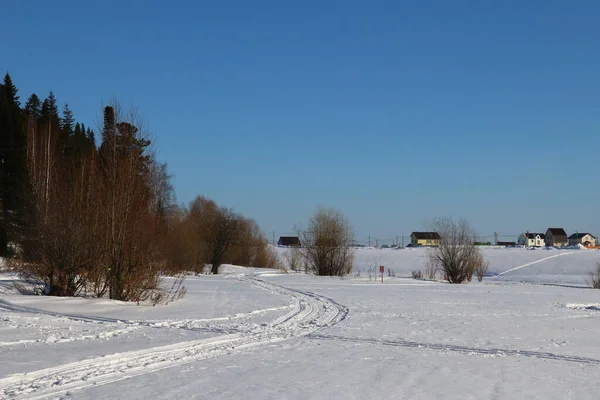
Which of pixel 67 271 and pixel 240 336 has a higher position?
pixel 67 271

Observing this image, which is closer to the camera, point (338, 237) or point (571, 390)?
point (571, 390)

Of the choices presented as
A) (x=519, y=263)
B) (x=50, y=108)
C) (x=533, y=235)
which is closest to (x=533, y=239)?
(x=533, y=235)

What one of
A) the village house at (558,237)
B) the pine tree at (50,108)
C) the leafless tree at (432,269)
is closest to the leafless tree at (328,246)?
the leafless tree at (432,269)

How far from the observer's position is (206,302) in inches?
882

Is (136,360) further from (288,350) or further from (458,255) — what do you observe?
(458,255)

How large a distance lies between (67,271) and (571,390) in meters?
17.1

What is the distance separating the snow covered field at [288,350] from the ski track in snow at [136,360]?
27mm

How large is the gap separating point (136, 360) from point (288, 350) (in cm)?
312

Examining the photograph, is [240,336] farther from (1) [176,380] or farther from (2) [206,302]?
(2) [206,302]

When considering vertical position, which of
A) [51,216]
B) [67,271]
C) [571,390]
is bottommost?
[571,390]

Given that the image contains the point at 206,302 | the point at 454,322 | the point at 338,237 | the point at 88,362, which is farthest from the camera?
the point at 338,237

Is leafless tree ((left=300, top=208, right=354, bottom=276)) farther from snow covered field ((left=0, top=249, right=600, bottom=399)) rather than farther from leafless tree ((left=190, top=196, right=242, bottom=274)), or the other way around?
snow covered field ((left=0, top=249, right=600, bottom=399))

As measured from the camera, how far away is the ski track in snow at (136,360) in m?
8.33

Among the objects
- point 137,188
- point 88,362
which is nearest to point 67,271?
point 137,188
